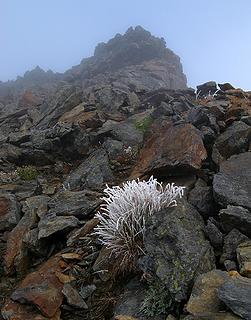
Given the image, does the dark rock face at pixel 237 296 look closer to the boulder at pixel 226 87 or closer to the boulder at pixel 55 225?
the boulder at pixel 55 225

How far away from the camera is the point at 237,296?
457 cm

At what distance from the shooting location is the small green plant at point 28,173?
11874mm

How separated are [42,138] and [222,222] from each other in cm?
829

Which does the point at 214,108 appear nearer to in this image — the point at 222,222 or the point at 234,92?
the point at 234,92

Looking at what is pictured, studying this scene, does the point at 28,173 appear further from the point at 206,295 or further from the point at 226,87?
the point at 226,87

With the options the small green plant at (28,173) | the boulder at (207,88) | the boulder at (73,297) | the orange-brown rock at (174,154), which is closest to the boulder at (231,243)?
the boulder at (73,297)

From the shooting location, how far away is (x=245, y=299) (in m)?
4.48

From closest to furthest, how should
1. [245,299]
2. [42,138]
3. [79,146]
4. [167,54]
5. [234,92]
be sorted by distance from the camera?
1. [245,299]
2. [79,146]
3. [42,138]
4. [234,92]
5. [167,54]

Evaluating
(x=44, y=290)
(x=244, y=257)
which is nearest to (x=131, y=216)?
(x=44, y=290)

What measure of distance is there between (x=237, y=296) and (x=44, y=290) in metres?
3.38

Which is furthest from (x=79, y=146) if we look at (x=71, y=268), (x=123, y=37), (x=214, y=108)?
(x=123, y=37)

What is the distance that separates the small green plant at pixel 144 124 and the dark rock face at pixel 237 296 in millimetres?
8112

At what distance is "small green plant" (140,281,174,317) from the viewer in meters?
5.52

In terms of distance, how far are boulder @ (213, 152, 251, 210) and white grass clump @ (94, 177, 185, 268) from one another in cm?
78
